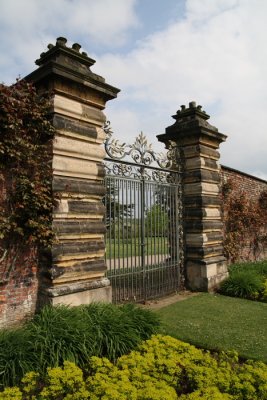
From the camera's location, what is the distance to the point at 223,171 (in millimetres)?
10047

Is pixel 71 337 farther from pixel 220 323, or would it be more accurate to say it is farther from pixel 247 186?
pixel 247 186

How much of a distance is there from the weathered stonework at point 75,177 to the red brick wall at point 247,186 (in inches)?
224

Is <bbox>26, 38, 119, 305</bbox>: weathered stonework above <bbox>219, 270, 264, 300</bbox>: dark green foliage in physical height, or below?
above

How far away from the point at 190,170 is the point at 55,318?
17.7ft

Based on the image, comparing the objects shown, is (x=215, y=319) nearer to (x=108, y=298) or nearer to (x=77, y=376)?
(x=108, y=298)

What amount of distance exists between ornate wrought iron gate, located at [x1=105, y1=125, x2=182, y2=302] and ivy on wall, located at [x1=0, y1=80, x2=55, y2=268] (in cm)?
154

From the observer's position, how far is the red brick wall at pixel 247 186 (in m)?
10.4

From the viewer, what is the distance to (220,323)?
217 inches

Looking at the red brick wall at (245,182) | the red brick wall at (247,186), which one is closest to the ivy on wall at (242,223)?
the red brick wall at (247,186)

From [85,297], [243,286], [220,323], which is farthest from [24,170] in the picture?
[243,286]

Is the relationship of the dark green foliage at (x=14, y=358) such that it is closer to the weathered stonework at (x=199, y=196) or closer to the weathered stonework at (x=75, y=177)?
the weathered stonework at (x=75, y=177)

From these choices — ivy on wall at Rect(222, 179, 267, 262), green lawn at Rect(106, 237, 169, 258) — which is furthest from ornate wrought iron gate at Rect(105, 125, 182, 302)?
ivy on wall at Rect(222, 179, 267, 262)

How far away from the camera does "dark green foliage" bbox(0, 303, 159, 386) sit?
11.3ft

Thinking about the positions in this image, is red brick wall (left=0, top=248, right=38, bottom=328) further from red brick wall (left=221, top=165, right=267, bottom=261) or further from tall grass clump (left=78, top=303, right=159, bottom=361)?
red brick wall (left=221, top=165, right=267, bottom=261)
